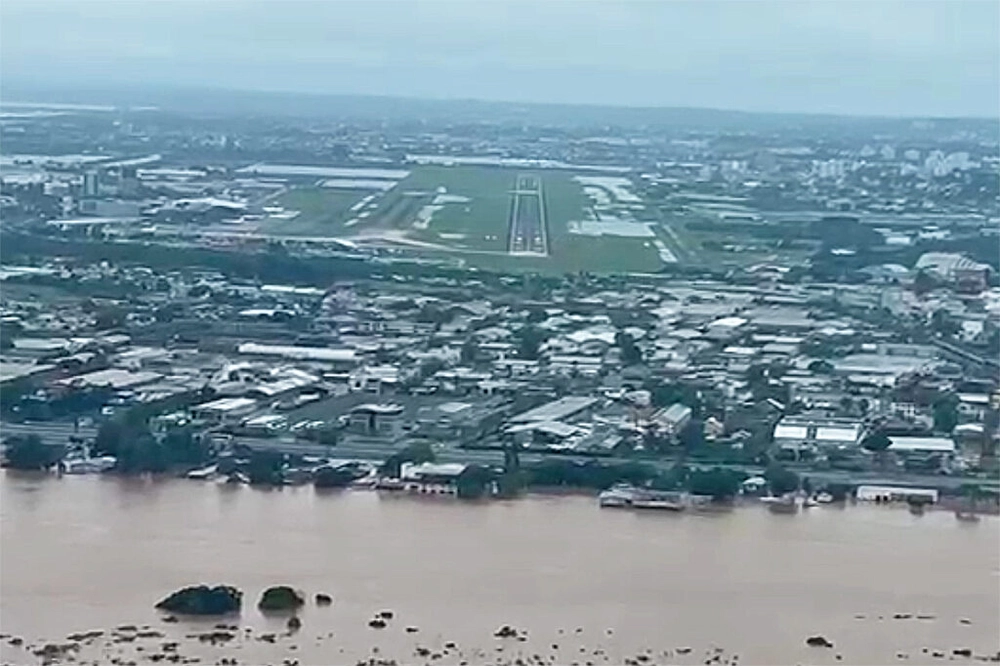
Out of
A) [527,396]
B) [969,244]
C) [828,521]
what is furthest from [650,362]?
[969,244]

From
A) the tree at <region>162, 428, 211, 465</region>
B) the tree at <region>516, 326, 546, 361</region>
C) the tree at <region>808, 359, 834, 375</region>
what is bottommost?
the tree at <region>162, 428, 211, 465</region>

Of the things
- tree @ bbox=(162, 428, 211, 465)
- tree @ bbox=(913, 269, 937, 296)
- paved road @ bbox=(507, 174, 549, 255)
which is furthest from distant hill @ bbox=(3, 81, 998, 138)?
tree @ bbox=(162, 428, 211, 465)

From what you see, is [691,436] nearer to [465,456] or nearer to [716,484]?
[716,484]

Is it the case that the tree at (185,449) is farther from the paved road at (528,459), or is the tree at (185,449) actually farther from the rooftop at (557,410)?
the rooftop at (557,410)

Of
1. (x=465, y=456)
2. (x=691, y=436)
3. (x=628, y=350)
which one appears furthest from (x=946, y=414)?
(x=465, y=456)

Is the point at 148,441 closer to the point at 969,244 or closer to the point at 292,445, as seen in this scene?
the point at 292,445

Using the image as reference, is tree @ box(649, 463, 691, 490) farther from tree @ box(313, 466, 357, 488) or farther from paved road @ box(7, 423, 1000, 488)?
tree @ box(313, 466, 357, 488)
